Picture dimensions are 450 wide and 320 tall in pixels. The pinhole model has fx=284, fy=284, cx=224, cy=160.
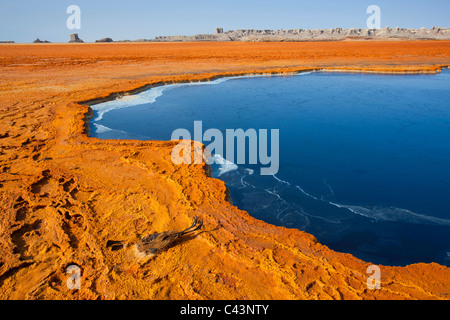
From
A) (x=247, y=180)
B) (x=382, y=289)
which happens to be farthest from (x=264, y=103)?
(x=382, y=289)

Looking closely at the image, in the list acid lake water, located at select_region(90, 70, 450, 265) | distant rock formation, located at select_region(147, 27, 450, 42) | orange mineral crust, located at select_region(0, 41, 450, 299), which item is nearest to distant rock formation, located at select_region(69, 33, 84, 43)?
distant rock formation, located at select_region(147, 27, 450, 42)

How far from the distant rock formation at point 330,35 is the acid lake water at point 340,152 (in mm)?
69890

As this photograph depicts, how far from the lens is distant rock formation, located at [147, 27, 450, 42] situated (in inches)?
3061

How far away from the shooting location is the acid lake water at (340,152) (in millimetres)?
5242

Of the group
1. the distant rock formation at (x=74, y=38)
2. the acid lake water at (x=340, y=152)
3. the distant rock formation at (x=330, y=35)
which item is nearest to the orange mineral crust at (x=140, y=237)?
the acid lake water at (x=340, y=152)

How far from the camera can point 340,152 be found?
849 cm

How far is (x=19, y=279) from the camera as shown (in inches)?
155

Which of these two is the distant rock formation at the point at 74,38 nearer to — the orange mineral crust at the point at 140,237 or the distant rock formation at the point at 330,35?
the distant rock formation at the point at 330,35

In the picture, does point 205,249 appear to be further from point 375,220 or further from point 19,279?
point 375,220

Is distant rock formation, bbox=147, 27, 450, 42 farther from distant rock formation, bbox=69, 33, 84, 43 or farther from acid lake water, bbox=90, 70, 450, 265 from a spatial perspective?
acid lake water, bbox=90, 70, 450, 265

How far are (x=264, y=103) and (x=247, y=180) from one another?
7.98m

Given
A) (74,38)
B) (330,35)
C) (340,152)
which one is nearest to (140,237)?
(340,152)

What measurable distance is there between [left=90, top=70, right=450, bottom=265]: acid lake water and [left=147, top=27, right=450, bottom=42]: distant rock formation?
6989 cm

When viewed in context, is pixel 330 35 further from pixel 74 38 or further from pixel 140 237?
pixel 140 237
